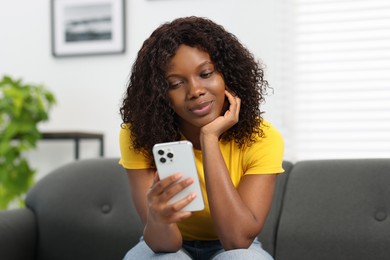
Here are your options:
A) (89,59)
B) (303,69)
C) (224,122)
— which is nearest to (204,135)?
(224,122)

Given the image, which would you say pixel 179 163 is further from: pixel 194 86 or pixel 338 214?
pixel 338 214

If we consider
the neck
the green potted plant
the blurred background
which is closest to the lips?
the neck

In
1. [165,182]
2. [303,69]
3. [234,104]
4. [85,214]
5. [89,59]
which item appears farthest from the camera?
[89,59]

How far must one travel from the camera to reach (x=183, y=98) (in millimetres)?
1329

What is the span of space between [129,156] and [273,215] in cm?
58

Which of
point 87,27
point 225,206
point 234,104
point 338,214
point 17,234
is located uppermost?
point 87,27

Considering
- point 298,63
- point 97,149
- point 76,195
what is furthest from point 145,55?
point 97,149

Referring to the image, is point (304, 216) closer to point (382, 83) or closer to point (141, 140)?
point (141, 140)

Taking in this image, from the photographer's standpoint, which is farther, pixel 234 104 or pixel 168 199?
pixel 234 104

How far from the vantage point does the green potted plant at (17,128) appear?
2.81 meters

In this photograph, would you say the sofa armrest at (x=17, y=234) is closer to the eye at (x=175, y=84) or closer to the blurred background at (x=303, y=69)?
the eye at (x=175, y=84)

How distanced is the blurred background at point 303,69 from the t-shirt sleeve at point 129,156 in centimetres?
128

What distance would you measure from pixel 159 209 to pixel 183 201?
0.06 m

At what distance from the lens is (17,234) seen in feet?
5.88
